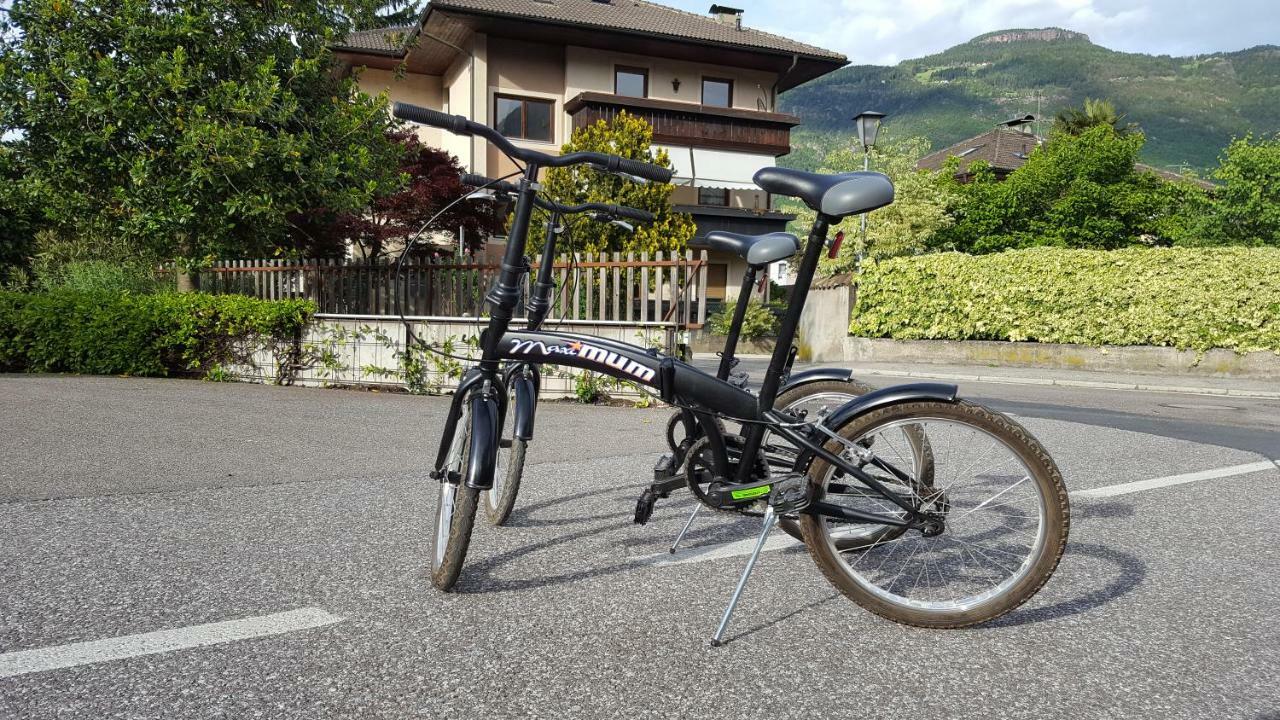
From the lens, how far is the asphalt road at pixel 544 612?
226 centimetres

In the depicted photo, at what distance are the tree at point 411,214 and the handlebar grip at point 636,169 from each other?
12486 mm

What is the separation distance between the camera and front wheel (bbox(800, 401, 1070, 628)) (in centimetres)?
270

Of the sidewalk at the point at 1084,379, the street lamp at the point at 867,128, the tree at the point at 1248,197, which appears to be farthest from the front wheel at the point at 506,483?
the tree at the point at 1248,197

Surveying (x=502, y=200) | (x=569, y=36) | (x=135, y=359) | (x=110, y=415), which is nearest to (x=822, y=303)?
(x=569, y=36)

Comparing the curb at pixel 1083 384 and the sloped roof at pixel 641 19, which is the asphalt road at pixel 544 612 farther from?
the sloped roof at pixel 641 19

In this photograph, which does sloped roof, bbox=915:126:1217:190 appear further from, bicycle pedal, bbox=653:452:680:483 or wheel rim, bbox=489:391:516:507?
bicycle pedal, bbox=653:452:680:483

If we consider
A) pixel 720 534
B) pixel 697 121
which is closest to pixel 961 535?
pixel 720 534

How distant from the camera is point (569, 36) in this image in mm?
27562

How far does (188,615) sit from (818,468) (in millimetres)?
2152

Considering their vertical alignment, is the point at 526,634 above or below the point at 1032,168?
below

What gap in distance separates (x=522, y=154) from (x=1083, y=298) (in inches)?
693

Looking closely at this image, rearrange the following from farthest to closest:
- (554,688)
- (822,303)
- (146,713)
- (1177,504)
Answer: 1. (822,303)
2. (1177,504)
3. (554,688)
4. (146,713)

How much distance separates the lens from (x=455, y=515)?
115 inches

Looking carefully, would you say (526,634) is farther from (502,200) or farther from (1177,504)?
(1177,504)
